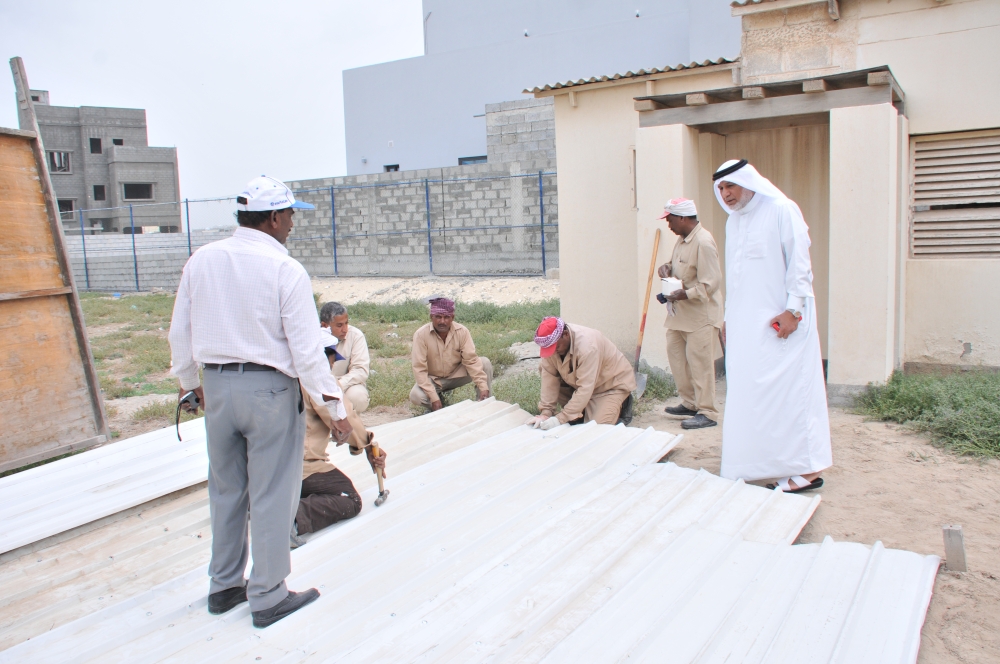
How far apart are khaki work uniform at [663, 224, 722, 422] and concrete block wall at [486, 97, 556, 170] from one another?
11263mm

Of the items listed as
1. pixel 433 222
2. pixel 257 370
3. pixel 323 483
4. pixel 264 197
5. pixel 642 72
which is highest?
pixel 642 72

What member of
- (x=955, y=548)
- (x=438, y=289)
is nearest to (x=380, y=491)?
(x=955, y=548)

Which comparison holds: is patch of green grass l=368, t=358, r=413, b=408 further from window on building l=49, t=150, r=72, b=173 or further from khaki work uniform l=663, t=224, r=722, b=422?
window on building l=49, t=150, r=72, b=173

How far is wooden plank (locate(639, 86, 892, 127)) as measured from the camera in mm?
6254

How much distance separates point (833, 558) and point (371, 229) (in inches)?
625

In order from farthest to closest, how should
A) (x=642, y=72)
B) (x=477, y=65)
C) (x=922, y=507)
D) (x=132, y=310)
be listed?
(x=477, y=65) < (x=132, y=310) < (x=642, y=72) < (x=922, y=507)

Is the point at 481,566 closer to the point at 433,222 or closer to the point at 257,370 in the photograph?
the point at 257,370

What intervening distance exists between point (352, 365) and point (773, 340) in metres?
3.15

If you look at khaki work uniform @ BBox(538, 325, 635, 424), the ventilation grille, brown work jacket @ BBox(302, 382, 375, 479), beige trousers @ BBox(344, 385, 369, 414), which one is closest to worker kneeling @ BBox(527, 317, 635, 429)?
khaki work uniform @ BBox(538, 325, 635, 424)

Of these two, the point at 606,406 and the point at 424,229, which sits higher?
the point at 424,229

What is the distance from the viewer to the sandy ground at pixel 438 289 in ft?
48.2

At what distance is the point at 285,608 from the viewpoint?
296 cm

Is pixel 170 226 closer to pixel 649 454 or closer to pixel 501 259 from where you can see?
pixel 501 259

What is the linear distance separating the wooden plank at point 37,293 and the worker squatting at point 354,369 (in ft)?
7.19
